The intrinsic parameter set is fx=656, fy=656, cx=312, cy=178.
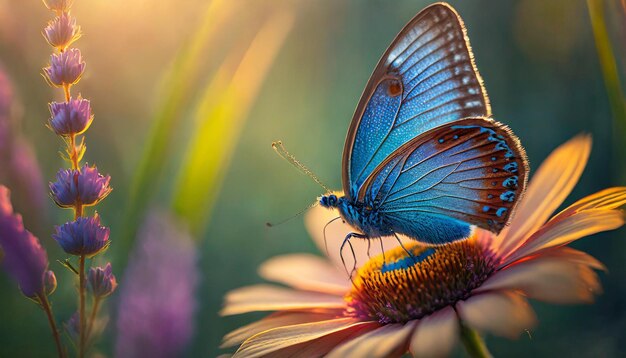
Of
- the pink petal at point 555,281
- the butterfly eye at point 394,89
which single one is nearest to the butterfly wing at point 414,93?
the butterfly eye at point 394,89

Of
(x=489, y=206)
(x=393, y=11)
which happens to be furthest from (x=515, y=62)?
(x=489, y=206)

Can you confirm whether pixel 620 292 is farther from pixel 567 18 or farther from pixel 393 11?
Answer: pixel 393 11

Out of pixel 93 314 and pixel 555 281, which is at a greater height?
pixel 93 314

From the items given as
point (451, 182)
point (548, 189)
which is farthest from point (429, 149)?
point (548, 189)

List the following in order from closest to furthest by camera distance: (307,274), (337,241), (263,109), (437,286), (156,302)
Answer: (156,302), (437,286), (307,274), (337,241), (263,109)

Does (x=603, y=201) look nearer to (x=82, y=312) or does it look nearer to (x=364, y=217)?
(x=364, y=217)

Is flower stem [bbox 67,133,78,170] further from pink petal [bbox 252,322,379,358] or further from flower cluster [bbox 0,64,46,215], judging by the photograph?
pink petal [bbox 252,322,379,358]

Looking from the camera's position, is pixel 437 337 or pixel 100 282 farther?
pixel 437 337
